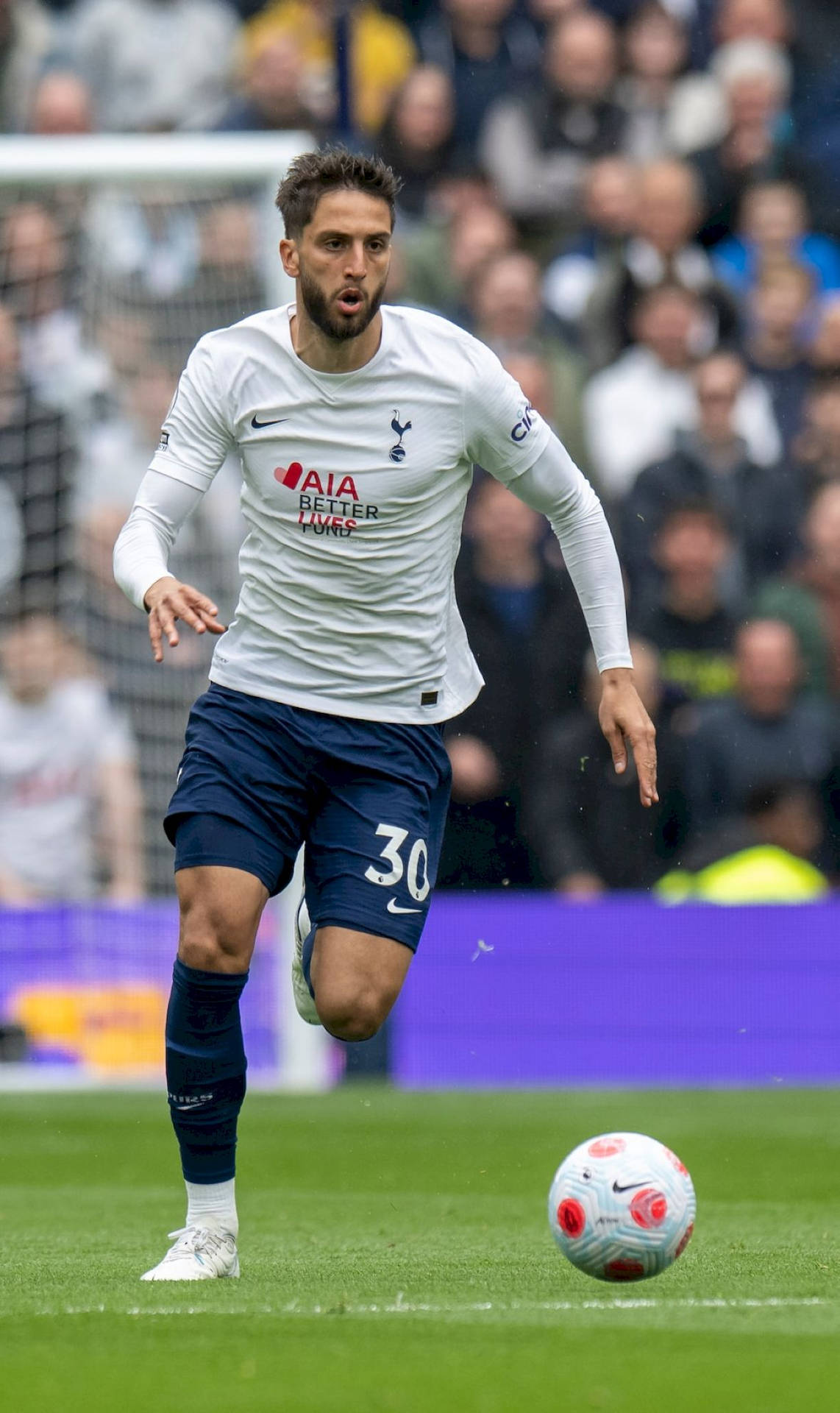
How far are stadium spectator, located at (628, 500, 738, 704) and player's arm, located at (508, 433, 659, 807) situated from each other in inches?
235

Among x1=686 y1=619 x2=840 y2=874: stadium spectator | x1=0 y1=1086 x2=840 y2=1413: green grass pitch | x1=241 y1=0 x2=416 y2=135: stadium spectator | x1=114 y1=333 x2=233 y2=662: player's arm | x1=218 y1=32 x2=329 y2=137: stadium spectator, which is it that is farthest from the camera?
x1=241 y1=0 x2=416 y2=135: stadium spectator

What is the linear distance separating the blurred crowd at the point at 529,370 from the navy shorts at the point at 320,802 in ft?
18.1

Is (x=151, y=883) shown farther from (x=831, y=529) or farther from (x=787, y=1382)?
(x=787, y=1382)

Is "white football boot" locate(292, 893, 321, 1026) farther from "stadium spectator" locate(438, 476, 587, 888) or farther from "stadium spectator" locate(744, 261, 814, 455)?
"stadium spectator" locate(744, 261, 814, 455)

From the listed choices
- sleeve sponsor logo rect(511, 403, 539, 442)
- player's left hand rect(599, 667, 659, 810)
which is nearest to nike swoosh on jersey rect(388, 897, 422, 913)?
player's left hand rect(599, 667, 659, 810)

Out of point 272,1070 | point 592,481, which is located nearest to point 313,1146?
point 272,1070

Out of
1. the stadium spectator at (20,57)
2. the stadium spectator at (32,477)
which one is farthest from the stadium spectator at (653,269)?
the stadium spectator at (20,57)

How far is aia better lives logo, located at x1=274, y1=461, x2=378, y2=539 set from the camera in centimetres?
520

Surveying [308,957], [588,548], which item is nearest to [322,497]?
[588,548]

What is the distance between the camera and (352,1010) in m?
5.14

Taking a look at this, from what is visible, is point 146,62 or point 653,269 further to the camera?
point 146,62

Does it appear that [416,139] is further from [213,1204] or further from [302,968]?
[213,1204]

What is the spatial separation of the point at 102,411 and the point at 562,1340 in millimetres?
7598

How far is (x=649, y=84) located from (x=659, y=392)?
2.05 meters
